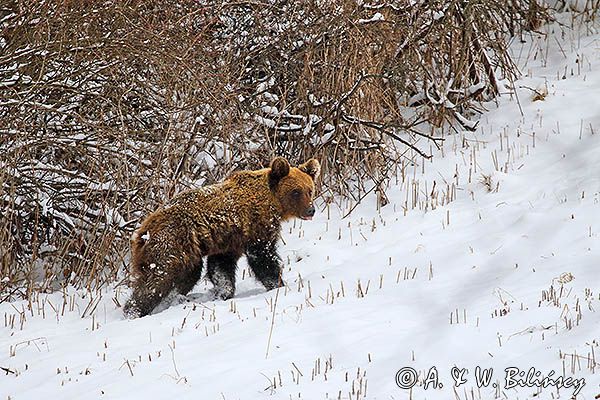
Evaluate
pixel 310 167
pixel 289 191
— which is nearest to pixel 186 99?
pixel 310 167

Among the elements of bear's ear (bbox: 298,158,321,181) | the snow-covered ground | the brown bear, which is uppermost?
bear's ear (bbox: 298,158,321,181)

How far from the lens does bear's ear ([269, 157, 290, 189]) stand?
8266 mm

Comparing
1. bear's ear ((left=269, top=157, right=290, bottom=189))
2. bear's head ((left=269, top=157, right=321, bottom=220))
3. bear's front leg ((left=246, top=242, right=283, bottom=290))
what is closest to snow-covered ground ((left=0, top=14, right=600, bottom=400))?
bear's front leg ((left=246, top=242, right=283, bottom=290))

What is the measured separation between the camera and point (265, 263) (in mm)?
8117

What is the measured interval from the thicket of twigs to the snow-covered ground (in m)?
1.06

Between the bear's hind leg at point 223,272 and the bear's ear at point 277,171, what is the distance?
0.84 m

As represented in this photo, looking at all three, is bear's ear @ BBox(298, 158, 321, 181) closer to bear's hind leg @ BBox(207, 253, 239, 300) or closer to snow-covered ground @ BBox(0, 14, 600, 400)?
snow-covered ground @ BBox(0, 14, 600, 400)

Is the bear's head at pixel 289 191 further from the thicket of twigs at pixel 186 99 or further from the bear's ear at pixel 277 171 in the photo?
the thicket of twigs at pixel 186 99

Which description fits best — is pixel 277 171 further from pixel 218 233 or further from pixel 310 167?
pixel 218 233

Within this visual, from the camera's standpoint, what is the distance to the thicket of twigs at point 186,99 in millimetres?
8406

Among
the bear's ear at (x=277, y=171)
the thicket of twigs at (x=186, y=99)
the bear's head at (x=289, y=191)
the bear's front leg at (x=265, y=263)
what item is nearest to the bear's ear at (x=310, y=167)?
the bear's head at (x=289, y=191)

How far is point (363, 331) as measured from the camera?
652cm

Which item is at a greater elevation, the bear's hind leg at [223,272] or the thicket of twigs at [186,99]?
the thicket of twigs at [186,99]

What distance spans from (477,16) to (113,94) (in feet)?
20.1
